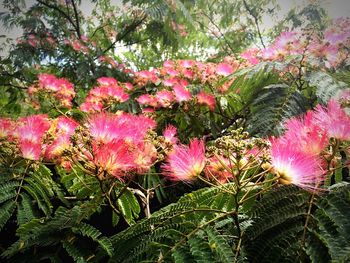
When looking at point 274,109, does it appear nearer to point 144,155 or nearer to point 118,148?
point 144,155

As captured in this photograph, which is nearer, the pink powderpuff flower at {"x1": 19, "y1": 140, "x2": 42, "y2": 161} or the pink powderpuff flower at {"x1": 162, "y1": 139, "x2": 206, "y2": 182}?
the pink powderpuff flower at {"x1": 162, "y1": 139, "x2": 206, "y2": 182}

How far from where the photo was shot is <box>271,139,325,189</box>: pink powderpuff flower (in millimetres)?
1097

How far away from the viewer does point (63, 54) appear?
559 cm

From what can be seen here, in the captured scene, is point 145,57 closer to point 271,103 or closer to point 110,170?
point 271,103

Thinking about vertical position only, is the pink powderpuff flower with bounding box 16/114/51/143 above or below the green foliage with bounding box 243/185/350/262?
above

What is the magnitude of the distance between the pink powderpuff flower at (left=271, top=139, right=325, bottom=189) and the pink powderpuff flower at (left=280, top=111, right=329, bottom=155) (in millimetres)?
78

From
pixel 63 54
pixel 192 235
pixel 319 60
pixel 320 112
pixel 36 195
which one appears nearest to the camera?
pixel 192 235

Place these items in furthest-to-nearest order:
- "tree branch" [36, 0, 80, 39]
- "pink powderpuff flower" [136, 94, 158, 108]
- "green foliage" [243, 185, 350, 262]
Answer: "tree branch" [36, 0, 80, 39] < "pink powderpuff flower" [136, 94, 158, 108] < "green foliage" [243, 185, 350, 262]

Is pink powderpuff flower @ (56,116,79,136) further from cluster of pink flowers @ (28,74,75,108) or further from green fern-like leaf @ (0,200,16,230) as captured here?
cluster of pink flowers @ (28,74,75,108)

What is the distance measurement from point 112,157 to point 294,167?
648 mm

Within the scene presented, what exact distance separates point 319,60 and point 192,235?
211 cm

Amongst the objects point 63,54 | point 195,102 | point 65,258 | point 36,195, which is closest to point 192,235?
point 65,258

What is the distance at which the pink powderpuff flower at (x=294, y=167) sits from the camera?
43.2 inches

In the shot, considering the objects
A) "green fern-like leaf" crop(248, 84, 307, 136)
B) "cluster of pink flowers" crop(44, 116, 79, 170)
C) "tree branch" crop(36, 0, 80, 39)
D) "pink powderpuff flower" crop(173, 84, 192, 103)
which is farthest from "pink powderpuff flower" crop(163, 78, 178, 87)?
"tree branch" crop(36, 0, 80, 39)
